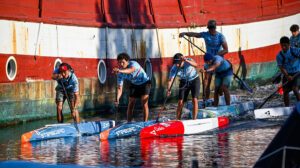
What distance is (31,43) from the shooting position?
883 inches

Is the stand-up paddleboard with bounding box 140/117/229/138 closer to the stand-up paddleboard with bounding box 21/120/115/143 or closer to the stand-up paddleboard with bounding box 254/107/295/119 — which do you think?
the stand-up paddleboard with bounding box 254/107/295/119

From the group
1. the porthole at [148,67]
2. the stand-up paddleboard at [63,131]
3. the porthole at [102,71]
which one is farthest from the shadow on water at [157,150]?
the porthole at [148,67]

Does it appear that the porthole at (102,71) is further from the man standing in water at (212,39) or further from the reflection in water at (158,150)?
the reflection in water at (158,150)

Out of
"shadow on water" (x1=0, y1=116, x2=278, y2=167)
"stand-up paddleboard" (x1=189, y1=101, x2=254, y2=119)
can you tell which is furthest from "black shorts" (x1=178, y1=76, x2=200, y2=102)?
"shadow on water" (x1=0, y1=116, x2=278, y2=167)

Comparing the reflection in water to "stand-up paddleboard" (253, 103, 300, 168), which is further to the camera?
the reflection in water

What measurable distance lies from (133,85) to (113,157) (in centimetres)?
501

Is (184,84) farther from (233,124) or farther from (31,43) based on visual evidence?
(31,43)

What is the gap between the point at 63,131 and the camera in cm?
1769

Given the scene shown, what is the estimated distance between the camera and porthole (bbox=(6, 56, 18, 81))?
21469 mm

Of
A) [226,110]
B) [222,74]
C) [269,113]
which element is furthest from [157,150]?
[222,74]

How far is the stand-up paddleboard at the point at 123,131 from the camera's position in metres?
17.0

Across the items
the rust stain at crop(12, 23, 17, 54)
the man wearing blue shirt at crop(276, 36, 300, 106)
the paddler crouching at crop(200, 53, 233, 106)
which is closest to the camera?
the man wearing blue shirt at crop(276, 36, 300, 106)

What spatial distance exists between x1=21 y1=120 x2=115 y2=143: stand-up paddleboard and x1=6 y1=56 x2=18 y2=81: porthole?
12.5 ft

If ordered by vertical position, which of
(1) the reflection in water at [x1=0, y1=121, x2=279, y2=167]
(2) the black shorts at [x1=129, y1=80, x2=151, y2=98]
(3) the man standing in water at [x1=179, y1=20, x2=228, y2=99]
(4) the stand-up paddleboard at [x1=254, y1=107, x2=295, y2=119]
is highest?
(3) the man standing in water at [x1=179, y1=20, x2=228, y2=99]
